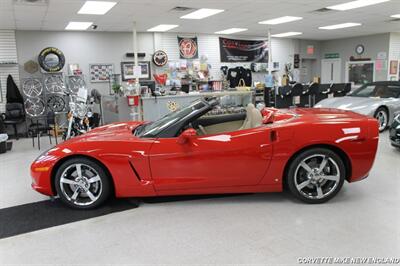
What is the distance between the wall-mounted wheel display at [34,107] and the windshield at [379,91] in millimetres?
7956

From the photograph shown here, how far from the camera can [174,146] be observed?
120 inches

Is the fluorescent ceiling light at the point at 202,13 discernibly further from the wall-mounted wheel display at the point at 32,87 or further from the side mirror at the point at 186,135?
the side mirror at the point at 186,135

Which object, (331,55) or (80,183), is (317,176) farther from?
(331,55)

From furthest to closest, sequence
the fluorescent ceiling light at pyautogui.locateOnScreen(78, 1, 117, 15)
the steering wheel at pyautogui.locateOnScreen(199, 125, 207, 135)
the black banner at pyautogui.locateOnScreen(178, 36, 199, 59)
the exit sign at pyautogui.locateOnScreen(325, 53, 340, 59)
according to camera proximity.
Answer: the exit sign at pyautogui.locateOnScreen(325, 53, 340, 59)
the black banner at pyautogui.locateOnScreen(178, 36, 199, 59)
the fluorescent ceiling light at pyautogui.locateOnScreen(78, 1, 117, 15)
the steering wheel at pyautogui.locateOnScreen(199, 125, 207, 135)

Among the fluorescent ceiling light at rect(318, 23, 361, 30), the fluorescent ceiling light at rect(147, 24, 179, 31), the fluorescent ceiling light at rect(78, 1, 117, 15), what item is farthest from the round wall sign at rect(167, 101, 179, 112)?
the fluorescent ceiling light at rect(318, 23, 361, 30)

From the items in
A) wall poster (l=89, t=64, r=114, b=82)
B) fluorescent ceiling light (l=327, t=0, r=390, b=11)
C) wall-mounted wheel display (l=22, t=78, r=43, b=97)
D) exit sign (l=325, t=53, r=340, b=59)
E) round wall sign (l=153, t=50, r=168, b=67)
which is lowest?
wall-mounted wheel display (l=22, t=78, r=43, b=97)

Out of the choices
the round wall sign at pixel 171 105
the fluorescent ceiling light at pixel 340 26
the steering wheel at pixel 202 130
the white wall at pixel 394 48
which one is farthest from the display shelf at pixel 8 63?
the white wall at pixel 394 48

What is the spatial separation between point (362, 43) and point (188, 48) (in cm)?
729

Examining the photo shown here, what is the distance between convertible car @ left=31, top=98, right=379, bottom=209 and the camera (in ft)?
9.99

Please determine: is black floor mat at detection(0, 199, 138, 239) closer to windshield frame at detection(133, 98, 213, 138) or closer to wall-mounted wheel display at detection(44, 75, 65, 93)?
windshield frame at detection(133, 98, 213, 138)

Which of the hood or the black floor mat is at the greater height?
the hood

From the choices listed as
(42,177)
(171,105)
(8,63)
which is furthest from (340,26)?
(42,177)

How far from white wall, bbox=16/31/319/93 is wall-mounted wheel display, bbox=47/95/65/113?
906 mm

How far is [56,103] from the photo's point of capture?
9273mm
